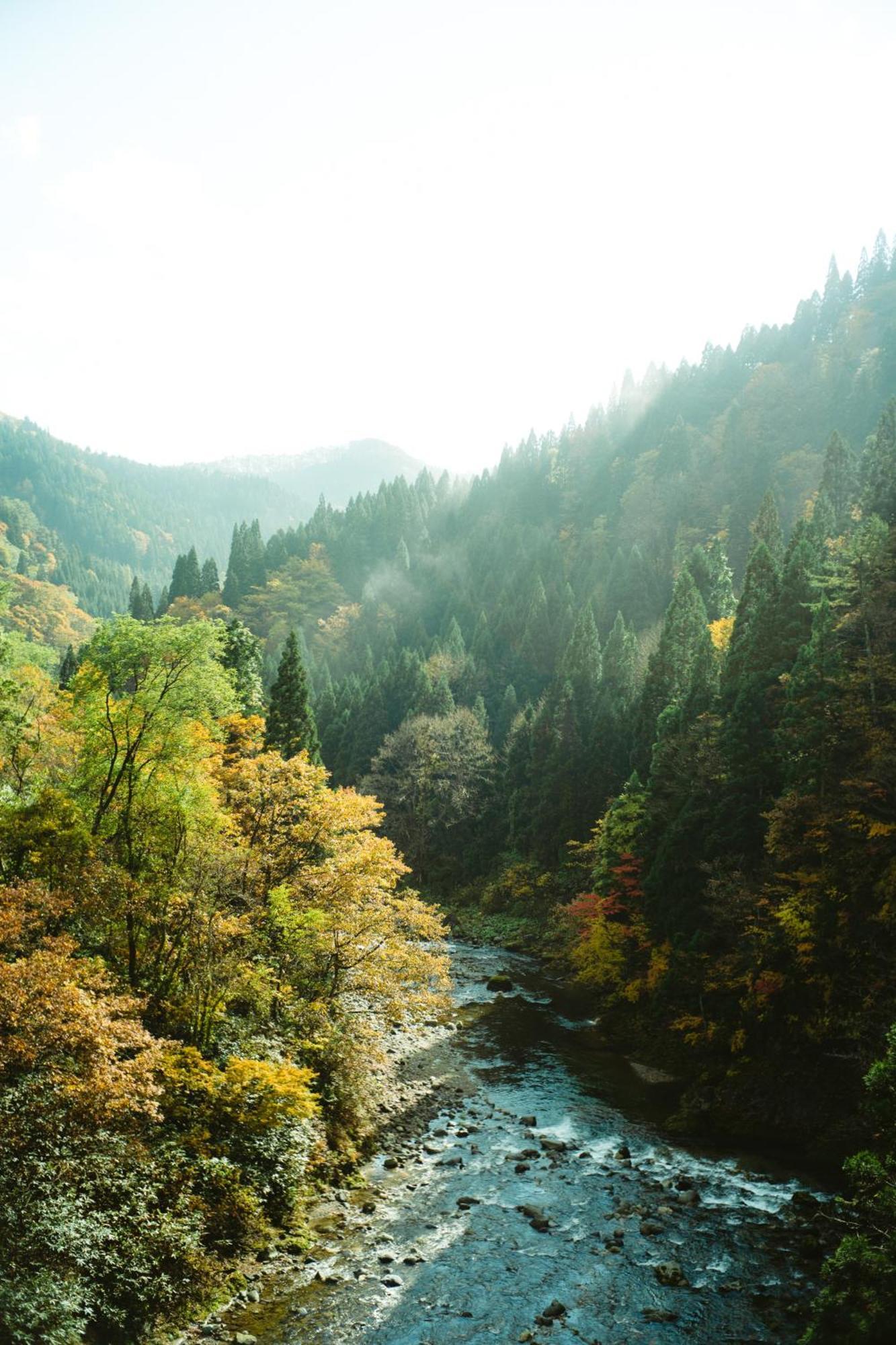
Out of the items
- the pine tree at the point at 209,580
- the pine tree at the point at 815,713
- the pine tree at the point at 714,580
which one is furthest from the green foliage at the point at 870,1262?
the pine tree at the point at 209,580

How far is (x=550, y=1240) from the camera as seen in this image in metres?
18.0

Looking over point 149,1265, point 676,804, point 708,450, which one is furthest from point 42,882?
point 708,450

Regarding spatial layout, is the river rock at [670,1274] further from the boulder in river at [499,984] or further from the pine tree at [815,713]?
the boulder in river at [499,984]

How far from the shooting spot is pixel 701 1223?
18609 mm

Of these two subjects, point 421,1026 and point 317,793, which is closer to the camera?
point 317,793

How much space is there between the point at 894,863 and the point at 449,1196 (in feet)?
56.3

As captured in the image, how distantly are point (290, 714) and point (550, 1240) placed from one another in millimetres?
38851

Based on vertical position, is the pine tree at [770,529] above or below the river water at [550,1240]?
above

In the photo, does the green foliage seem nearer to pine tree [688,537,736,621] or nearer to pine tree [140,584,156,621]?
pine tree [688,537,736,621]

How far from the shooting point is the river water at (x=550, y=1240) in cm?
1467

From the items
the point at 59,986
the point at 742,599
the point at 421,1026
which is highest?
the point at 742,599

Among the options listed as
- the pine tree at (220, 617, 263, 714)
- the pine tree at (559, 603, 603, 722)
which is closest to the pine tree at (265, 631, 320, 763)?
the pine tree at (220, 617, 263, 714)

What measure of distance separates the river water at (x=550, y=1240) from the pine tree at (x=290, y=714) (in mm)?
28674

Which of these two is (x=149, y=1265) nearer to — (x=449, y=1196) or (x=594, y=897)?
(x=449, y=1196)
